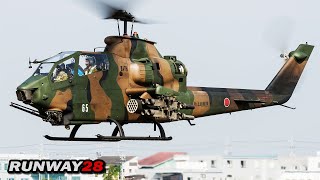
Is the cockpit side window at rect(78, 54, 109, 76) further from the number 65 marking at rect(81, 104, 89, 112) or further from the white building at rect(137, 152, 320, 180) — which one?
the white building at rect(137, 152, 320, 180)

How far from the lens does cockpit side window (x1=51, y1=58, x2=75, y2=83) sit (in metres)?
40.7

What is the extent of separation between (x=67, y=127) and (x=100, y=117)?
1476 millimetres

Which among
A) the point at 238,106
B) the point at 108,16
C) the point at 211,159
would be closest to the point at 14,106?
the point at 108,16

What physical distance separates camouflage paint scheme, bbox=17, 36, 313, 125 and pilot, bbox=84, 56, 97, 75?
6.9 inches

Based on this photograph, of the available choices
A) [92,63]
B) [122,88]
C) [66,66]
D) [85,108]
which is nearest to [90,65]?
[92,63]

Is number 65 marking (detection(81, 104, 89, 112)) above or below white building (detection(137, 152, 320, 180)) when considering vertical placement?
below

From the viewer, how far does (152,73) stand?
4294 cm

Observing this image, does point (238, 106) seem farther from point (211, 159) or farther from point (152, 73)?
point (211, 159)

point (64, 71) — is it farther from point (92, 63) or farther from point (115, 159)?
point (115, 159)

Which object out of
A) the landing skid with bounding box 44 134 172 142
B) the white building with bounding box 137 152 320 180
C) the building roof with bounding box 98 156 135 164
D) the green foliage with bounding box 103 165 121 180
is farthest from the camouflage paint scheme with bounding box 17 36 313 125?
the building roof with bounding box 98 156 135 164

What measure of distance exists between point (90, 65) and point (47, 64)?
1.69m

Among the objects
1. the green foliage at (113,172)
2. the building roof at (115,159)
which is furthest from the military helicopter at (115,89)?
the building roof at (115,159)

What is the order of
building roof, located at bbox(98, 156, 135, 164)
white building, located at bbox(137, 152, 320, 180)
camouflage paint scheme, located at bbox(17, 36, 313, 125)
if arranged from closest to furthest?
camouflage paint scheme, located at bbox(17, 36, 313, 125) → white building, located at bbox(137, 152, 320, 180) → building roof, located at bbox(98, 156, 135, 164)

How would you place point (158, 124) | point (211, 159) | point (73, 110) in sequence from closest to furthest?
1. point (73, 110)
2. point (158, 124)
3. point (211, 159)
